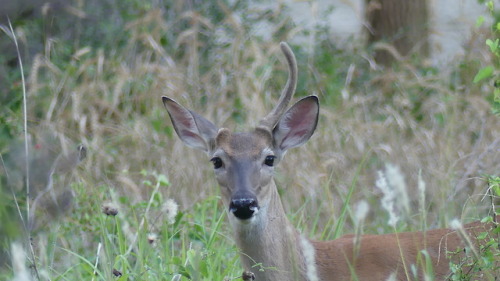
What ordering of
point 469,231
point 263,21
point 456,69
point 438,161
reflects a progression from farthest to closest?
point 263,21 < point 456,69 < point 438,161 < point 469,231

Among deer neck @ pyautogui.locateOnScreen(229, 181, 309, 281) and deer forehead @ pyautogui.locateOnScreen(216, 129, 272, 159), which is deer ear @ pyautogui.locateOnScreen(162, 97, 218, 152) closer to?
deer forehead @ pyautogui.locateOnScreen(216, 129, 272, 159)

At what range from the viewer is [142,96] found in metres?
8.13

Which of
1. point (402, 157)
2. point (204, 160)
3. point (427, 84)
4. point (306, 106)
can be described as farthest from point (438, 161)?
point (306, 106)

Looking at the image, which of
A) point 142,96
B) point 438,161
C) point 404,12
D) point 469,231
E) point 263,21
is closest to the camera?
point 469,231

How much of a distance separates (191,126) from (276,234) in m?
1.02

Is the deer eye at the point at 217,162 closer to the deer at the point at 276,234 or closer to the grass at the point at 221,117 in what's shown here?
the deer at the point at 276,234

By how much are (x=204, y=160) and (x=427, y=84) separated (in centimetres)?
224

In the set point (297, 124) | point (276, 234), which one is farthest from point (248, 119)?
point (276, 234)

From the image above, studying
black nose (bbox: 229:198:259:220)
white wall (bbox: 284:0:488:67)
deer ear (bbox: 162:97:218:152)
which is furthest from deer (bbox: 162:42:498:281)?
white wall (bbox: 284:0:488:67)

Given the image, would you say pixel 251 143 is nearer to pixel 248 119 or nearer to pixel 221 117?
pixel 248 119

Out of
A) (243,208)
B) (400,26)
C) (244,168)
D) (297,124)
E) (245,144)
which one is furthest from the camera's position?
(400,26)

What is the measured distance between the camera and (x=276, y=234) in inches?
185

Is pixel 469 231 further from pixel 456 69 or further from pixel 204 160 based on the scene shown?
pixel 456 69

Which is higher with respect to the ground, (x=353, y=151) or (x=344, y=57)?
(x=344, y=57)
